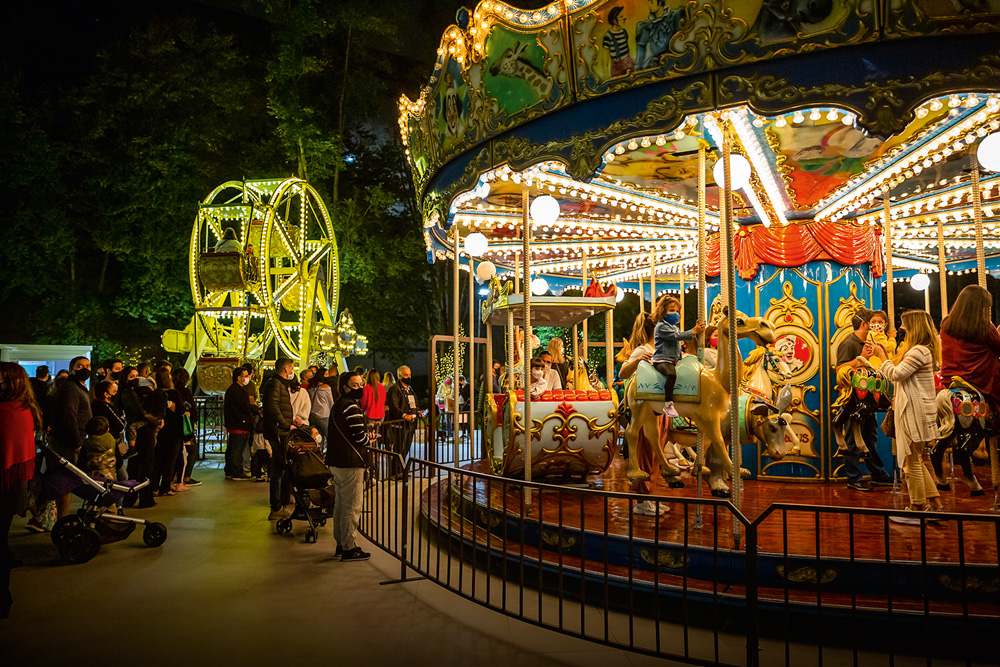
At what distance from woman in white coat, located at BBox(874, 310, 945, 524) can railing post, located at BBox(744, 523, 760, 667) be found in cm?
267

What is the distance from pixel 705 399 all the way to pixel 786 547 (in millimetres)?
2112

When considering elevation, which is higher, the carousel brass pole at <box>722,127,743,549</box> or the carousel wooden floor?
the carousel brass pole at <box>722,127,743,549</box>

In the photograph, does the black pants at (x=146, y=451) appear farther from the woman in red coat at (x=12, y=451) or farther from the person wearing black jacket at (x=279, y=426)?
the woman in red coat at (x=12, y=451)

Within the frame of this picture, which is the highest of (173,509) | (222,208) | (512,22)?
(222,208)

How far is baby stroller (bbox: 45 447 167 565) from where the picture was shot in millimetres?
6195

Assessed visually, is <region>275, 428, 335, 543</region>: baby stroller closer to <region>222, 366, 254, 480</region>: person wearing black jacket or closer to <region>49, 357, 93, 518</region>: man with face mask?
<region>49, 357, 93, 518</region>: man with face mask

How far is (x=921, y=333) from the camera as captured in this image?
18.4 ft

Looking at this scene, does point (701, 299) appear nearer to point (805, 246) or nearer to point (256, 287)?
point (805, 246)

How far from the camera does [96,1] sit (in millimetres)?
21516

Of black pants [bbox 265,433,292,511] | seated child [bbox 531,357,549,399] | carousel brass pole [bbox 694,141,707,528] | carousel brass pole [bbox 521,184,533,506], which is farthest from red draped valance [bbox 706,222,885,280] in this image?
black pants [bbox 265,433,292,511]

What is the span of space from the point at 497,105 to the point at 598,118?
3.57ft

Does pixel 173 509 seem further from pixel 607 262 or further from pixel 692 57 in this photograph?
pixel 607 262

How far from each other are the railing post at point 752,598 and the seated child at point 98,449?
6.66 meters

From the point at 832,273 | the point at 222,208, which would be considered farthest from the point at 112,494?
the point at 222,208
